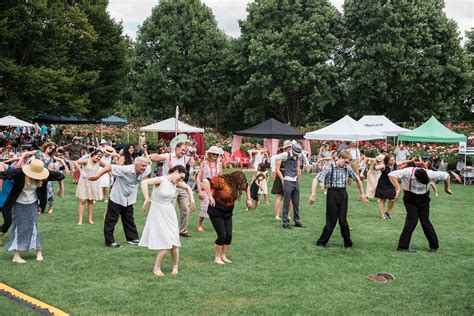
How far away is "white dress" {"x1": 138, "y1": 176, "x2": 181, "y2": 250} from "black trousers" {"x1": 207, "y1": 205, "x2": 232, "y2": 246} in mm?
755

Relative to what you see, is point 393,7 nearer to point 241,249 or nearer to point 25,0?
point 25,0

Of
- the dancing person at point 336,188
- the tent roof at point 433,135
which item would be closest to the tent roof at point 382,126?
the tent roof at point 433,135

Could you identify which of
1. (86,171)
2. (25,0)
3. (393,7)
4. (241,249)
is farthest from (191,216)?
(393,7)

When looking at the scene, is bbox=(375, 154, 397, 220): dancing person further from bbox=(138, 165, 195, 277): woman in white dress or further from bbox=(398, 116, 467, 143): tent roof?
bbox=(398, 116, 467, 143): tent roof

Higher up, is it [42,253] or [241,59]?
[241,59]

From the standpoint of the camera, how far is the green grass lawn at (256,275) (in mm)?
6742

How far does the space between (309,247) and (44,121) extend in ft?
87.9

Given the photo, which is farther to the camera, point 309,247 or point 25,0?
point 25,0

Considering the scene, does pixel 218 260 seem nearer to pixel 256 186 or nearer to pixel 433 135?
pixel 256 186

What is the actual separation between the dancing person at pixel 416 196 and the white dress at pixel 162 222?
4083 mm

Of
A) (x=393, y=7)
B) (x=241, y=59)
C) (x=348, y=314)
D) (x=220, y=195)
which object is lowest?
(x=348, y=314)

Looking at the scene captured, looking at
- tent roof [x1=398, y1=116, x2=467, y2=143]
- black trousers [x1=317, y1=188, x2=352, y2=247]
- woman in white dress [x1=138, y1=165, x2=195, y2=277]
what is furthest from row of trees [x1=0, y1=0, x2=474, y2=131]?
woman in white dress [x1=138, y1=165, x2=195, y2=277]

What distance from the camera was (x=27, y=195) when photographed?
340 inches

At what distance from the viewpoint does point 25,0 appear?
29.7 meters
